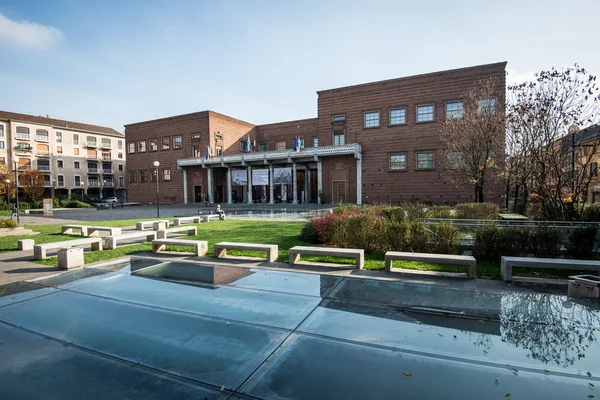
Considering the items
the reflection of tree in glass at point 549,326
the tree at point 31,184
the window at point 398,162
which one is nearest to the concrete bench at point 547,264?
the reflection of tree in glass at point 549,326

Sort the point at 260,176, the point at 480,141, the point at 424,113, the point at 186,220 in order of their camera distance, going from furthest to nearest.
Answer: the point at 260,176
the point at 424,113
the point at 480,141
the point at 186,220

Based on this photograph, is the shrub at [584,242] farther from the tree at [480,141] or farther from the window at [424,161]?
the window at [424,161]

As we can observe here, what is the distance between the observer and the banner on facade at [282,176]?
119 ft

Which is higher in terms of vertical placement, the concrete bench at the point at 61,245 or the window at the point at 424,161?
the window at the point at 424,161

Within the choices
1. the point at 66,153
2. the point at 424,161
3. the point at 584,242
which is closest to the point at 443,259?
the point at 584,242

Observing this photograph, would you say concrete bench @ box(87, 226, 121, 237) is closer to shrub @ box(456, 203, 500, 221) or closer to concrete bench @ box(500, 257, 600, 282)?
concrete bench @ box(500, 257, 600, 282)

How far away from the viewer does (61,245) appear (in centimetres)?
895

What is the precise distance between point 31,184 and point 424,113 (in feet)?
190

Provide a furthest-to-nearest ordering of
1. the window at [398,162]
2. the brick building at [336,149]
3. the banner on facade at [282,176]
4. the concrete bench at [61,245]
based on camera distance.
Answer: the banner on facade at [282,176] < the window at [398,162] < the brick building at [336,149] < the concrete bench at [61,245]

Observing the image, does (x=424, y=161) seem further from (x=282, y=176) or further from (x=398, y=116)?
(x=282, y=176)

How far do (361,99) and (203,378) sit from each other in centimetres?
3324

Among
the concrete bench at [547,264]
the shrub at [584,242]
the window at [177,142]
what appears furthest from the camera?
the window at [177,142]

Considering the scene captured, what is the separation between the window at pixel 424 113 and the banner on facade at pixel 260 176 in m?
17.4


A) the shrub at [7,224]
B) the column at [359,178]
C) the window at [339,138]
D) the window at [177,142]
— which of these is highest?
the window at [177,142]
